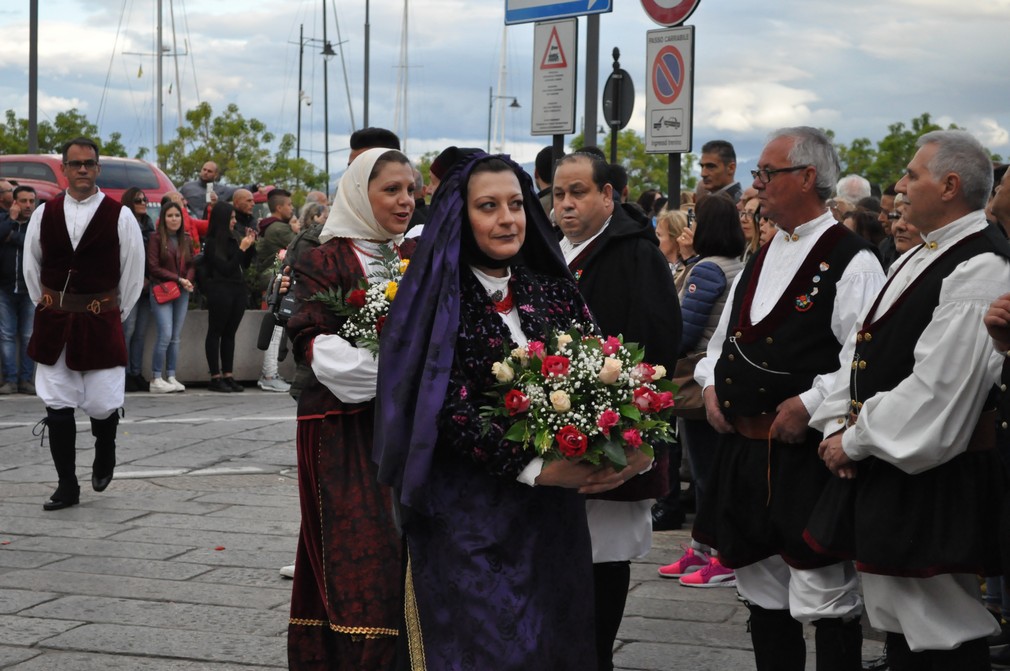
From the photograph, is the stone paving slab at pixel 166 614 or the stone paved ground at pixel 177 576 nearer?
the stone paved ground at pixel 177 576

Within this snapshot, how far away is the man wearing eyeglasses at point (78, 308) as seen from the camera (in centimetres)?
839

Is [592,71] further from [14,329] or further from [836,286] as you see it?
[14,329]

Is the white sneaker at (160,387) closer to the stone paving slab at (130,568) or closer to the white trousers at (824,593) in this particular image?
the stone paving slab at (130,568)

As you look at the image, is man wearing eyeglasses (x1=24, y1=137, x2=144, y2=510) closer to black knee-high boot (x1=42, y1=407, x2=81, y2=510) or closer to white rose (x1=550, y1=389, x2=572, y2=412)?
black knee-high boot (x1=42, y1=407, x2=81, y2=510)

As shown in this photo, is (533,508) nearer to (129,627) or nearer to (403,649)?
(403,649)

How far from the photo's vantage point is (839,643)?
14.7 feet

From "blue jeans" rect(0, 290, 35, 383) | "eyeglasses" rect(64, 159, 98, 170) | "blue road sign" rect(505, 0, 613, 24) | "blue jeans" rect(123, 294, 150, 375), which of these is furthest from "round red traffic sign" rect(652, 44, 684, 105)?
"blue jeans" rect(0, 290, 35, 383)

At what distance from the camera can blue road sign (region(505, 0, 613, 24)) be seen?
9.32 meters

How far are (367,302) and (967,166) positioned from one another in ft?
6.75

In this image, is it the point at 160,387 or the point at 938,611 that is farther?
the point at 160,387

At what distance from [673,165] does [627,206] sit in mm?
4277

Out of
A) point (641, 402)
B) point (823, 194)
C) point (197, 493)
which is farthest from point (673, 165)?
point (641, 402)

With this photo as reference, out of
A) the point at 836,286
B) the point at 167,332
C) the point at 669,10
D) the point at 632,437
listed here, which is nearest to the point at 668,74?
the point at 669,10

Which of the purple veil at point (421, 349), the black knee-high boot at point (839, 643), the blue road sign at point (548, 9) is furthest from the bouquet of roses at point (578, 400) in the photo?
the blue road sign at point (548, 9)
